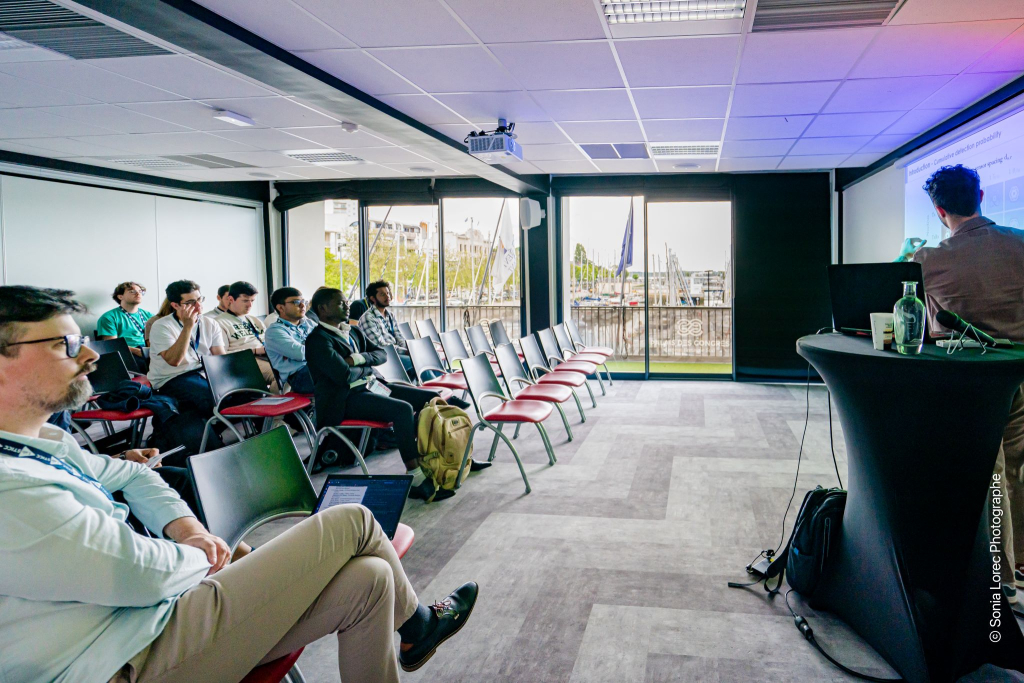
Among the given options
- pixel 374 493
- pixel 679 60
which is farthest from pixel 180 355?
pixel 679 60

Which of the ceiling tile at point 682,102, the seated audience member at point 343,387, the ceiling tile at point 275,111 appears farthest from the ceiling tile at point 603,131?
the seated audience member at point 343,387

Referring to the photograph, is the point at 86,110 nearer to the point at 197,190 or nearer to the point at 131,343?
the point at 131,343

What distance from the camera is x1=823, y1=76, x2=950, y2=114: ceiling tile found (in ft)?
14.7

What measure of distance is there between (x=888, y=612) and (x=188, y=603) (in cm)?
215

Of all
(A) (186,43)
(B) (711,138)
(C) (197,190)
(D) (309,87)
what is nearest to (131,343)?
(C) (197,190)

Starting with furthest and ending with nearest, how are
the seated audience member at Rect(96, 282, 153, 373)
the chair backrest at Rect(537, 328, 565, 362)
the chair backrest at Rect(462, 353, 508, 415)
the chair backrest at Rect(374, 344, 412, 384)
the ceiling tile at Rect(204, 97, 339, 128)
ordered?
the chair backrest at Rect(537, 328, 565, 362)
the seated audience member at Rect(96, 282, 153, 373)
the ceiling tile at Rect(204, 97, 339, 128)
the chair backrest at Rect(374, 344, 412, 384)
the chair backrest at Rect(462, 353, 508, 415)

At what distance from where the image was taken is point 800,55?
13.0 ft

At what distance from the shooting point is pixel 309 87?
4.16 meters

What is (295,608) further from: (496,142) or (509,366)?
(496,142)

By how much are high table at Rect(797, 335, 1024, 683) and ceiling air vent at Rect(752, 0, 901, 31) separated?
Answer: 187 centimetres

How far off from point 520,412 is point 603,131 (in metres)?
2.98

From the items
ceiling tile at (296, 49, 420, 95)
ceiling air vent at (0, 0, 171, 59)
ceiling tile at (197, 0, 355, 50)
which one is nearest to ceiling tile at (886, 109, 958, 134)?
ceiling tile at (296, 49, 420, 95)

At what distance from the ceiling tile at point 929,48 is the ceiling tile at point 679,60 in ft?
2.60

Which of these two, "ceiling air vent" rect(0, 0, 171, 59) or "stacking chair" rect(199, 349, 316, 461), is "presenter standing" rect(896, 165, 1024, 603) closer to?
"stacking chair" rect(199, 349, 316, 461)
